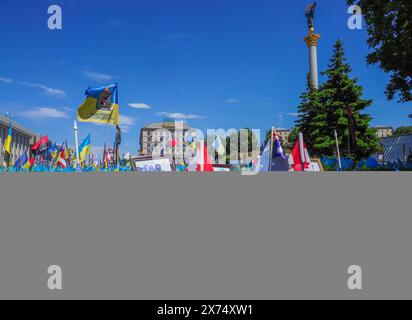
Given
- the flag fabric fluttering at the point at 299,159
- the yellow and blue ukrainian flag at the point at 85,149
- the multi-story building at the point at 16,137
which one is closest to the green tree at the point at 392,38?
the flag fabric fluttering at the point at 299,159

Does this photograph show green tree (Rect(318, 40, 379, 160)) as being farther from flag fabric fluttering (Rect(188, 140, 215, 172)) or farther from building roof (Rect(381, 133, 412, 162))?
flag fabric fluttering (Rect(188, 140, 215, 172))

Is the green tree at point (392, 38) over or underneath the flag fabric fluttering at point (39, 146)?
over

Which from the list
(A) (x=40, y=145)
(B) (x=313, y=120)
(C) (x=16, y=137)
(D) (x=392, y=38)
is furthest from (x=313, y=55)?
(C) (x=16, y=137)

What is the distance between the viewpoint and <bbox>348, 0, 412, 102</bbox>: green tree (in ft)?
39.6

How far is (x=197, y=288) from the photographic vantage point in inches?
148

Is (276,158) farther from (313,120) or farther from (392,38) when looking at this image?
(313,120)

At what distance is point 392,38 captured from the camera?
13594 millimetres

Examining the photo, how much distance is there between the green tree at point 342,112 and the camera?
31688 mm

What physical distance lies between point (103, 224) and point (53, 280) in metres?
0.74

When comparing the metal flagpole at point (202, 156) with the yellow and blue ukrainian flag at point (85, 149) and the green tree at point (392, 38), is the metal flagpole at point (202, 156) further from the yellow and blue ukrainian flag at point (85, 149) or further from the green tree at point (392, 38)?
the yellow and blue ukrainian flag at point (85, 149)

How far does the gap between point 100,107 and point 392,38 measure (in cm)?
1104

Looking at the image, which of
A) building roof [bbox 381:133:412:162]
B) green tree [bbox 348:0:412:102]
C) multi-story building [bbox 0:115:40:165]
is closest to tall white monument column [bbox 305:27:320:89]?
building roof [bbox 381:133:412:162]

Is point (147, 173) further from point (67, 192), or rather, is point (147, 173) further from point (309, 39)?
point (309, 39)

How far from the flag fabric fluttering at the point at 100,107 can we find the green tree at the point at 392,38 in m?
9.33
